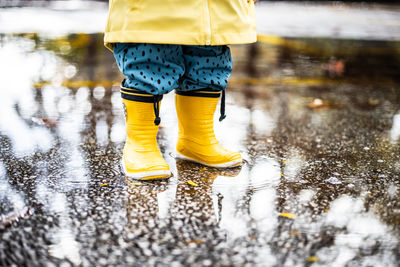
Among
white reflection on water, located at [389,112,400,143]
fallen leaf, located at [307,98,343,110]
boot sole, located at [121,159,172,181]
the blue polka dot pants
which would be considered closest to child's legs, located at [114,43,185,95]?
the blue polka dot pants

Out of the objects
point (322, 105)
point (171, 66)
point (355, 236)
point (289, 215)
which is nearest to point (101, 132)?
point (171, 66)

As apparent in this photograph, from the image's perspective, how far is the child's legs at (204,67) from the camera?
198cm

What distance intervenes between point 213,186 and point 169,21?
28.1 inches

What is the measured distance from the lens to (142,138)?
6.63 feet

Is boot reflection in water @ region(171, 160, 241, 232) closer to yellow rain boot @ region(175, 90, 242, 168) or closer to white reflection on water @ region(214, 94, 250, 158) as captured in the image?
yellow rain boot @ region(175, 90, 242, 168)

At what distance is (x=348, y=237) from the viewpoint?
57.7 inches

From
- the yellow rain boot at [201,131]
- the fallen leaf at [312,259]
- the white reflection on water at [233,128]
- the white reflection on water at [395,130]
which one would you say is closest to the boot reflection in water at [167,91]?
the yellow rain boot at [201,131]

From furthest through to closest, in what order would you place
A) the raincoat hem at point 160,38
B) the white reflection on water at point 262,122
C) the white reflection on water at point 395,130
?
the white reflection on water at point 262,122 < the white reflection on water at point 395,130 < the raincoat hem at point 160,38

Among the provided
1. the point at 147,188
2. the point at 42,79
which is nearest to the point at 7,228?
the point at 147,188

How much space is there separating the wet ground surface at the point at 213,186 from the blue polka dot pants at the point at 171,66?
1.32 ft

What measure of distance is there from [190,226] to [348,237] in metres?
0.53

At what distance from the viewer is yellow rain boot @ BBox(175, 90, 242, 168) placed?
2080 millimetres

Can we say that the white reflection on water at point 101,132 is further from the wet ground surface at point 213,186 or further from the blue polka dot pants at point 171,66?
the blue polka dot pants at point 171,66

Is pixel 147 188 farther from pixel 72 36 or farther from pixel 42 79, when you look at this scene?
pixel 72 36
